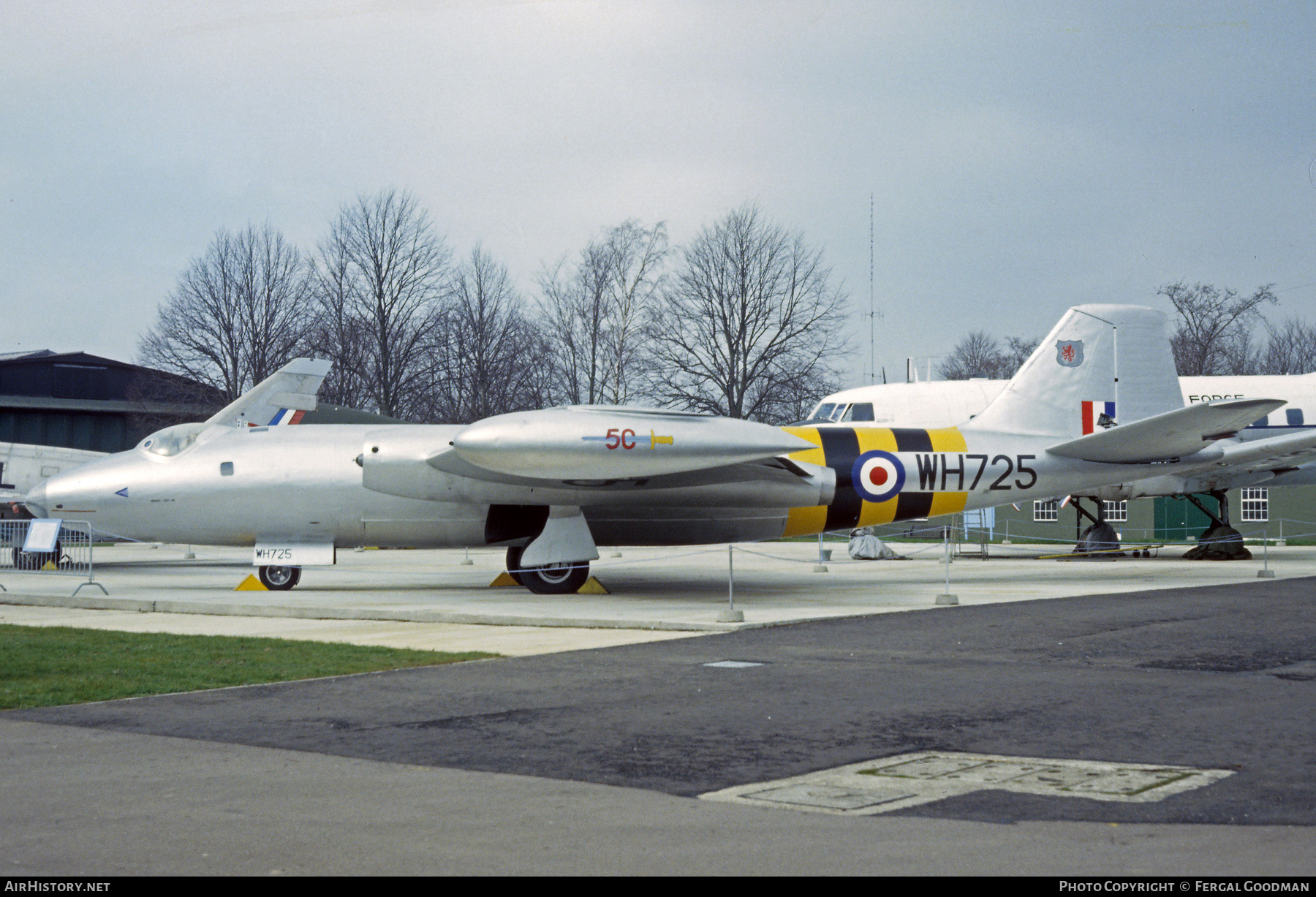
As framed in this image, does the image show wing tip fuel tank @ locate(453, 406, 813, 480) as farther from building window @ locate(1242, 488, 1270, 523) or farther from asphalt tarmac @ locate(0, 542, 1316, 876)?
building window @ locate(1242, 488, 1270, 523)

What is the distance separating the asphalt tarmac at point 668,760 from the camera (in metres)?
4.54

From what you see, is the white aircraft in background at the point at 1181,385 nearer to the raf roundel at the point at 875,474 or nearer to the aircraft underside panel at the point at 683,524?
the raf roundel at the point at 875,474

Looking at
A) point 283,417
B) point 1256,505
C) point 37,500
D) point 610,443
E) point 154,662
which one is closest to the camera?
point 154,662

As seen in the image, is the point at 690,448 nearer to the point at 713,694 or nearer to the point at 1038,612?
the point at 1038,612

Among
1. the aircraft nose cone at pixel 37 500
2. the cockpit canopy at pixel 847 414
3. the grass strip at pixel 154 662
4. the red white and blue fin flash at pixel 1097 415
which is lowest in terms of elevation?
the grass strip at pixel 154 662

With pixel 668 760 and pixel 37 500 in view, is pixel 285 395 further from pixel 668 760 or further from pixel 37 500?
pixel 668 760

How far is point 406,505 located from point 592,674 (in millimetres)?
8659

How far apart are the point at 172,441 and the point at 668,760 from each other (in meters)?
14.4

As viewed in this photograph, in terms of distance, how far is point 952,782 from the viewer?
580 centimetres

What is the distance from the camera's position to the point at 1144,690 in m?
8.73

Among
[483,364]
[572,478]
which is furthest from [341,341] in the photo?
[572,478]

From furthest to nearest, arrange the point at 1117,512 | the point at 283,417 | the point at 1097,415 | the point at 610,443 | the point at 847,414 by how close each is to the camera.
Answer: the point at 1117,512 < the point at 847,414 < the point at 283,417 < the point at 1097,415 < the point at 610,443

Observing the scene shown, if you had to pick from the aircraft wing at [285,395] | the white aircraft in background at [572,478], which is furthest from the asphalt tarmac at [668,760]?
the aircraft wing at [285,395]

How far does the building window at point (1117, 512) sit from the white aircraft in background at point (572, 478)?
64.5 ft
